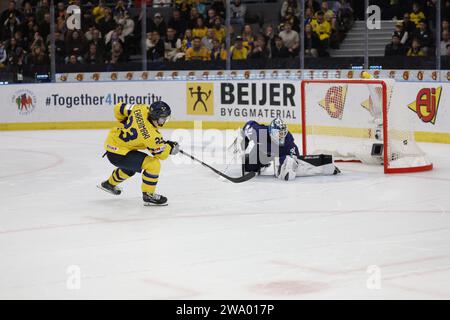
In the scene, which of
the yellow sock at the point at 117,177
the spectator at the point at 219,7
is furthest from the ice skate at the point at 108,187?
the spectator at the point at 219,7

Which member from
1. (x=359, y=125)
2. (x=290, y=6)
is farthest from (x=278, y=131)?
(x=290, y=6)

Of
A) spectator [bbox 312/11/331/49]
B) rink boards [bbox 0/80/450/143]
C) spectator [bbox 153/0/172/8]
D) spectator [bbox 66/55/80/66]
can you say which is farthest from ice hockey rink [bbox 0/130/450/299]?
spectator [bbox 153/0/172/8]

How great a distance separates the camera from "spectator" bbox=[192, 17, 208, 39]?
581 inches

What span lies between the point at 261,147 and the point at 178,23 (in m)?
6.15

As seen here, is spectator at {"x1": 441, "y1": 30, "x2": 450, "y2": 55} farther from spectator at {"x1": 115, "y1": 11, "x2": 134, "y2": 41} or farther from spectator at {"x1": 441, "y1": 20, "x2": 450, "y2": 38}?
spectator at {"x1": 115, "y1": 11, "x2": 134, "y2": 41}

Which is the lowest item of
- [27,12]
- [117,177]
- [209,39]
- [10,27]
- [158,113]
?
[117,177]

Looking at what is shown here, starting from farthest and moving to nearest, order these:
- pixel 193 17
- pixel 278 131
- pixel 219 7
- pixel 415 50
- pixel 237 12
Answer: pixel 193 17, pixel 219 7, pixel 237 12, pixel 415 50, pixel 278 131

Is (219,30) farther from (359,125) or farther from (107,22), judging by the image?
(359,125)

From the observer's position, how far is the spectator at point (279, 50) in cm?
1390

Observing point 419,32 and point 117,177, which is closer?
point 117,177

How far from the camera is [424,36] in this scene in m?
12.5

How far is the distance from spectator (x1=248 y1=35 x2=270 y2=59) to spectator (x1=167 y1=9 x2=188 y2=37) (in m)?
1.33

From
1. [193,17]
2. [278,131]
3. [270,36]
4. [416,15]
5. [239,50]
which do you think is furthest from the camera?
[193,17]

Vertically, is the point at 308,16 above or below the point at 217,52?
above
